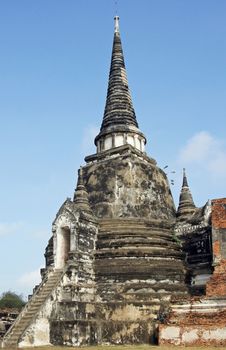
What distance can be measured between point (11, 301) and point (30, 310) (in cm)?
3170

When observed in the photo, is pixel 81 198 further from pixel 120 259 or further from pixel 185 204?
pixel 185 204

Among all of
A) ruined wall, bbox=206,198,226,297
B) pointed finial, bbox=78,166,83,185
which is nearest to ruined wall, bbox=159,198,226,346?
ruined wall, bbox=206,198,226,297

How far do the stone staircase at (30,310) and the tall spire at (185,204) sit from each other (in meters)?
6.66

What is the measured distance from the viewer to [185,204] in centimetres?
2247

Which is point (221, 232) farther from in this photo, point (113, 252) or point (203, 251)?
point (113, 252)

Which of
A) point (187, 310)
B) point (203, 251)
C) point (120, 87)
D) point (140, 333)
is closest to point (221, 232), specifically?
point (203, 251)

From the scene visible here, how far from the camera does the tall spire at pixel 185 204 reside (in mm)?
21844

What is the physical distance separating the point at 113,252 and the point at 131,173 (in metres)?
4.27

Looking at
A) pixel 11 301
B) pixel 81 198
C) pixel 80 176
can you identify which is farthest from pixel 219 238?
pixel 11 301

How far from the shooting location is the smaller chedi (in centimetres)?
1642

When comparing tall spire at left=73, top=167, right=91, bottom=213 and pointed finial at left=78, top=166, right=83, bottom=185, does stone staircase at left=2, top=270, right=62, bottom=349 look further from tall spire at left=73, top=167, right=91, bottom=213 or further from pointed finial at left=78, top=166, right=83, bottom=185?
pointed finial at left=78, top=166, right=83, bottom=185

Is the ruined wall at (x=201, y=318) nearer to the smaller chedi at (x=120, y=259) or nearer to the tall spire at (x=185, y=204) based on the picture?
the smaller chedi at (x=120, y=259)

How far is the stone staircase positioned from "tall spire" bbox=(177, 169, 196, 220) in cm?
666

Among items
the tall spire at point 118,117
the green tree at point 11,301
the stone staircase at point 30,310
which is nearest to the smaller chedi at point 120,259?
the stone staircase at point 30,310
